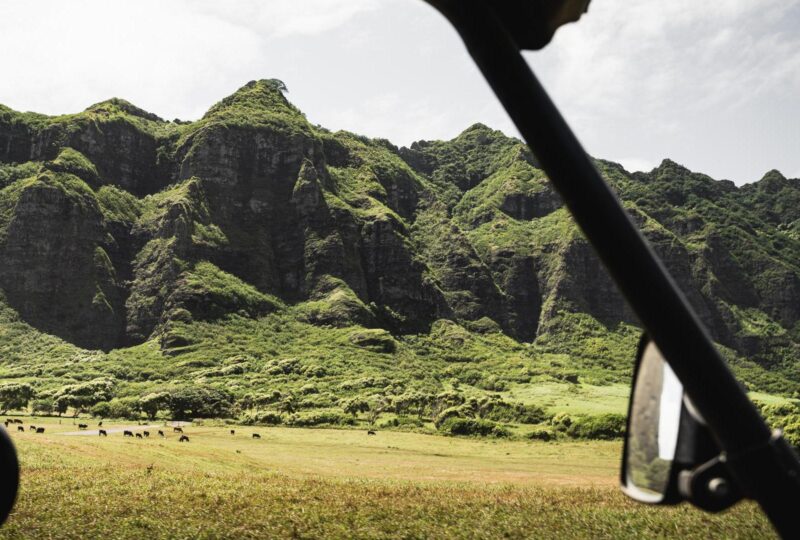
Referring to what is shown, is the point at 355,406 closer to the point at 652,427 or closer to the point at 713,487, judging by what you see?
the point at 652,427

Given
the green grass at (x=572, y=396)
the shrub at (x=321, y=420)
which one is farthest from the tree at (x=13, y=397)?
the green grass at (x=572, y=396)

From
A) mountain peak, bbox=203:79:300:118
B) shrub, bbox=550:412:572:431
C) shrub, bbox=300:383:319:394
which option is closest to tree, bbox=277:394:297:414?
shrub, bbox=300:383:319:394

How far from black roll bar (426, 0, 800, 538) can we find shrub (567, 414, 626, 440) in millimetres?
61878

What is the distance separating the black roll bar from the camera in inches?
47.9

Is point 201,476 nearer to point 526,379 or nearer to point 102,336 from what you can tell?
point 526,379

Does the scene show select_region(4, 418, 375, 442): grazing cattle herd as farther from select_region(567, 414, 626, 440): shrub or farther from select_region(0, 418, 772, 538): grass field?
select_region(567, 414, 626, 440): shrub

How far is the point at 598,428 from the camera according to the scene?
60.1 meters

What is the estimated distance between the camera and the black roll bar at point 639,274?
3.99ft

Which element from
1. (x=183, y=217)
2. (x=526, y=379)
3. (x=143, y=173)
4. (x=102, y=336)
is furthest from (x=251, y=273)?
(x=526, y=379)

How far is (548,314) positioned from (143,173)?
123 m

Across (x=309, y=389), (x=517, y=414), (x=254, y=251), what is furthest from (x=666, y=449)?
(x=254, y=251)

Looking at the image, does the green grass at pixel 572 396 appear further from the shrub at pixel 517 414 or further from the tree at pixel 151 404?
the tree at pixel 151 404

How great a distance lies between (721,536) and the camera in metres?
12.5

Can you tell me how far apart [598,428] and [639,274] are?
63615 millimetres
